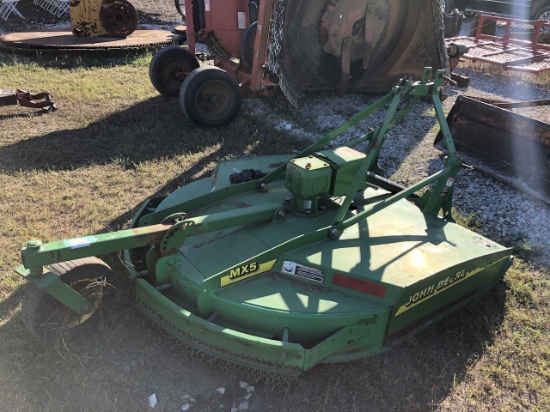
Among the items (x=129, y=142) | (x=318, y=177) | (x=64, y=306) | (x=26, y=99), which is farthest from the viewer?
(x=26, y=99)

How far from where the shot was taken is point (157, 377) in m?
2.65

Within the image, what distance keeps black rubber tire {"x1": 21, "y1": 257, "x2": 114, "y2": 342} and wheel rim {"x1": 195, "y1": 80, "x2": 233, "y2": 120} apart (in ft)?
11.1

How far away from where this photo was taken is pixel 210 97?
593cm

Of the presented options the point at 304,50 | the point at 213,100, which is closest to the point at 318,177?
the point at 213,100

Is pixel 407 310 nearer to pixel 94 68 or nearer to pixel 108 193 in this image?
pixel 108 193

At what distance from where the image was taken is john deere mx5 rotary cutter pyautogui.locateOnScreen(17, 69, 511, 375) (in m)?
2.53

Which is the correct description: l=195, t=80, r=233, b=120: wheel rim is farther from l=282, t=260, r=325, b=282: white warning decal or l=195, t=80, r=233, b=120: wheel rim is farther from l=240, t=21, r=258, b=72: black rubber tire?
l=282, t=260, r=325, b=282: white warning decal

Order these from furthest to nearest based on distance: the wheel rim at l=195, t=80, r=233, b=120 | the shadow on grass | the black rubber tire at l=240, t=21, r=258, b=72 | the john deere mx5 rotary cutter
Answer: the black rubber tire at l=240, t=21, r=258, b=72
the wheel rim at l=195, t=80, r=233, b=120
the shadow on grass
the john deere mx5 rotary cutter

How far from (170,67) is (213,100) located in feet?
5.24

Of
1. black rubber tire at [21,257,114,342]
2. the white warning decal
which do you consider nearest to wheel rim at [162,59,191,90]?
black rubber tire at [21,257,114,342]

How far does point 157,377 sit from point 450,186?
2312mm

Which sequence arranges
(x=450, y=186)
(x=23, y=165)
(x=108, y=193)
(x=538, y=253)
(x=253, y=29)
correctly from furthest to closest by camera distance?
(x=253, y=29), (x=23, y=165), (x=108, y=193), (x=538, y=253), (x=450, y=186)

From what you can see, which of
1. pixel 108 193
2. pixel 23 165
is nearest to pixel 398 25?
pixel 108 193

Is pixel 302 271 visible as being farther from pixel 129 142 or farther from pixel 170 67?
pixel 170 67
